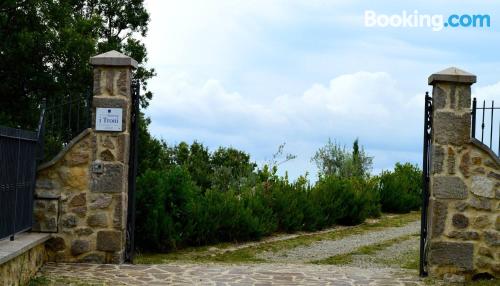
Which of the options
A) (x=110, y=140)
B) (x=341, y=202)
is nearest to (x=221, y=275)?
(x=110, y=140)

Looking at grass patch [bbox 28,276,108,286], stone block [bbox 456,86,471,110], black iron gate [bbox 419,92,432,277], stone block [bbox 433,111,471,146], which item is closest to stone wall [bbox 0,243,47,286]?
grass patch [bbox 28,276,108,286]

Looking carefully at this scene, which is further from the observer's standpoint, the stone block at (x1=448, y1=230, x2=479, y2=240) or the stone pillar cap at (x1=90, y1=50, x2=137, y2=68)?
the stone pillar cap at (x1=90, y1=50, x2=137, y2=68)

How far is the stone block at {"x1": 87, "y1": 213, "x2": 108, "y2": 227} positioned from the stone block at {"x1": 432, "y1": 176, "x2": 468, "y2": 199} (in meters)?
4.12

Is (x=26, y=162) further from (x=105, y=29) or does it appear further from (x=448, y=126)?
(x=105, y=29)

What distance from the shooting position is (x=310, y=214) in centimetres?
1373

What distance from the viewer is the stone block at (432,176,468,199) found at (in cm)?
841

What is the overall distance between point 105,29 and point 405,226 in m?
11.5

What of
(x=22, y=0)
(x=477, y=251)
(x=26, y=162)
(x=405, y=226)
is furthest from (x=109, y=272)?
(x=22, y=0)

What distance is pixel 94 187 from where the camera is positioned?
28.8ft

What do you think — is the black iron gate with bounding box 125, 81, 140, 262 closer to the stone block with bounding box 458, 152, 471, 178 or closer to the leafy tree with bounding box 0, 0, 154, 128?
the stone block with bounding box 458, 152, 471, 178

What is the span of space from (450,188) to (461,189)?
13 cm

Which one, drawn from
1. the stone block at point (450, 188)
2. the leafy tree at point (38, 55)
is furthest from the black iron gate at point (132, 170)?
the leafy tree at point (38, 55)

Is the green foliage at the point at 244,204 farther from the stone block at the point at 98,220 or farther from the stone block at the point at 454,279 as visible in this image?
the stone block at the point at 454,279

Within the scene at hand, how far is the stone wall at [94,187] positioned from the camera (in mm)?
8766
